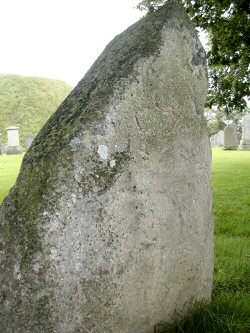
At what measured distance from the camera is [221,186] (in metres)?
9.85

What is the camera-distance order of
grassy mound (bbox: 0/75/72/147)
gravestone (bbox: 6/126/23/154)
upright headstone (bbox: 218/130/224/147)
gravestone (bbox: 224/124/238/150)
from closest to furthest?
gravestone (bbox: 224/124/238/150), gravestone (bbox: 6/126/23/154), upright headstone (bbox: 218/130/224/147), grassy mound (bbox: 0/75/72/147)

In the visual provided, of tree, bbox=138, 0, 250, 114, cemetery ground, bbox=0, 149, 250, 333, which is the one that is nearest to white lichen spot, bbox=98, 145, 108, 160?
cemetery ground, bbox=0, 149, 250, 333

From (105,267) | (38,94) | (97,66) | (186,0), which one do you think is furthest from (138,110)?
(38,94)

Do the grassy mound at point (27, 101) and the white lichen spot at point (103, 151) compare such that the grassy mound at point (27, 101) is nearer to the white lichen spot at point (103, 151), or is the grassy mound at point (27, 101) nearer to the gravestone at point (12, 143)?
the gravestone at point (12, 143)

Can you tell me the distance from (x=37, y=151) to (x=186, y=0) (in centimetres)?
707

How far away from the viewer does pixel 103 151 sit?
2.02m

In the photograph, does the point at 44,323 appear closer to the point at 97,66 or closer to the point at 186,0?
the point at 97,66

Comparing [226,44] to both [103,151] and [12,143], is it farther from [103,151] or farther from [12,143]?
[12,143]

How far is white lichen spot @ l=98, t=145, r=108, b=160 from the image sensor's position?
6.61ft

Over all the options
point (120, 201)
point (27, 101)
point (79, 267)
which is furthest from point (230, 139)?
point (79, 267)

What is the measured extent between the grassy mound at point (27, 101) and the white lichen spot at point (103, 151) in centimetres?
3935

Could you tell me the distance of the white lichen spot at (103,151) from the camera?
6.61 feet

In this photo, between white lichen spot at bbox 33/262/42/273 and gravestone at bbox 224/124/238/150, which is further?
gravestone at bbox 224/124/238/150

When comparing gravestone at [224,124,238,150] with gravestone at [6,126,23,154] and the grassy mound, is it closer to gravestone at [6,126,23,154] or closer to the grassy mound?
gravestone at [6,126,23,154]
